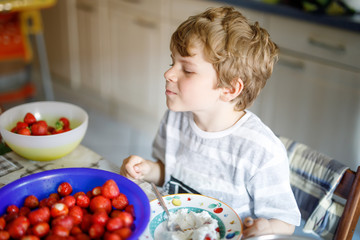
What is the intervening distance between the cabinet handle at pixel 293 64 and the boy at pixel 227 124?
95 cm

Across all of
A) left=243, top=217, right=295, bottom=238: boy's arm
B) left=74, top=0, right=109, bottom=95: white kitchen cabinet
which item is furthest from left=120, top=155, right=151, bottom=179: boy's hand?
left=74, top=0, right=109, bottom=95: white kitchen cabinet

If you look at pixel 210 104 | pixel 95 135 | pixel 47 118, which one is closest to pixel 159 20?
pixel 95 135

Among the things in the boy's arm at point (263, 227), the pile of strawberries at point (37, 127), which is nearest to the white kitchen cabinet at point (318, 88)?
the boy's arm at point (263, 227)

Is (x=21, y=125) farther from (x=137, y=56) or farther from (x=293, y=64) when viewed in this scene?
(x=137, y=56)

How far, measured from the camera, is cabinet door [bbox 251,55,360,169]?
1.78m

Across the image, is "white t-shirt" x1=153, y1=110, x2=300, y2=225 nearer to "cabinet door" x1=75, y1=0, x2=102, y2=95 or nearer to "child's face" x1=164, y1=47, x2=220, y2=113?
"child's face" x1=164, y1=47, x2=220, y2=113

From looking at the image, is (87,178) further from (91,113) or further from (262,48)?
(91,113)

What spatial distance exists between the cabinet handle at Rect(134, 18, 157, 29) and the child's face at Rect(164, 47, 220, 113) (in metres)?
1.57

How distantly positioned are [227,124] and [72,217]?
46cm

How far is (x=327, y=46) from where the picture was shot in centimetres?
177

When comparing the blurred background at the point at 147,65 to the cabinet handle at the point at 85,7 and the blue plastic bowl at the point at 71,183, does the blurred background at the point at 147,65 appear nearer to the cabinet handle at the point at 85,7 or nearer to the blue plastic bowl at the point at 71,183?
the cabinet handle at the point at 85,7

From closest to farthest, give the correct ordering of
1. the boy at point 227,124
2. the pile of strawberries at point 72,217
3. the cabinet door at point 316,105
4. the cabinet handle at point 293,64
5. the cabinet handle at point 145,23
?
the pile of strawberries at point 72,217
the boy at point 227,124
the cabinet door at point 316,105
the cabinet handle at point 293,64
the cabinet handle at point 145,23

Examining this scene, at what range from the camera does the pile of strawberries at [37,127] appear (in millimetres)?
1058

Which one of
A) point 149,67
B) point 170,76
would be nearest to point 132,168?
point 170,76
